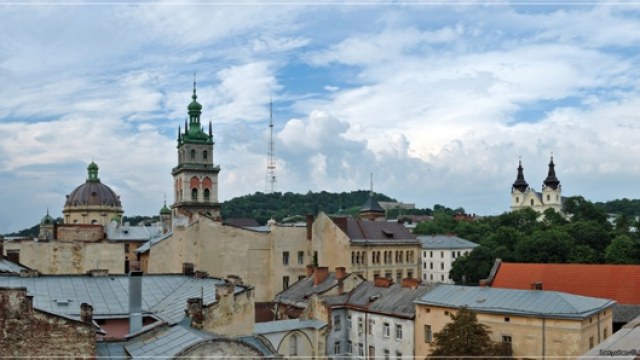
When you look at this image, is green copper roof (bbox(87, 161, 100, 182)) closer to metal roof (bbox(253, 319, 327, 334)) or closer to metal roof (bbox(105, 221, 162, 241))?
metal roof (bbox(105, 221, 162, 241))

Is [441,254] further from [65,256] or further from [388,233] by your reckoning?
[65,256]

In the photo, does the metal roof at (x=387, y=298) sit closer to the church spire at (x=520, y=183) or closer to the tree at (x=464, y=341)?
the tree at (x=464, y=341)

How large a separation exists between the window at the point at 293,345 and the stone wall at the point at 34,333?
16.4 meters

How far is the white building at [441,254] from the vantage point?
10625 cm

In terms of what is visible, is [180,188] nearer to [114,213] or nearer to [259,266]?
[114,213]

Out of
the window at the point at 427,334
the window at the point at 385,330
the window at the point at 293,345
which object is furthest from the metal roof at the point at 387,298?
the window at the point at 293,345

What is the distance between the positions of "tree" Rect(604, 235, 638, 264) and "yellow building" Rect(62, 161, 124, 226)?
7960cm

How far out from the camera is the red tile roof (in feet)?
146

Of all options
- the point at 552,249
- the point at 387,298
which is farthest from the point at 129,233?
the point at 552,249

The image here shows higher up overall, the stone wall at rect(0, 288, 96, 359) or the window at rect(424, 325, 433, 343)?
the stone wall at rect(0, 288, 96, 359)

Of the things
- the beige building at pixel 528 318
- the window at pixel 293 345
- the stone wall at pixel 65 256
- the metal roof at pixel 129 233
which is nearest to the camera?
the beige building at pixel 528 318

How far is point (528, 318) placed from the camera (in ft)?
105

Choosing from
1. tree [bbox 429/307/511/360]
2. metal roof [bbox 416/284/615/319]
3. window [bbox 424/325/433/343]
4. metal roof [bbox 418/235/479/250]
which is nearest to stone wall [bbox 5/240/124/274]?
window [bbox 424/325/433/343]

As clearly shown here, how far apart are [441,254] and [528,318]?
7639cm
